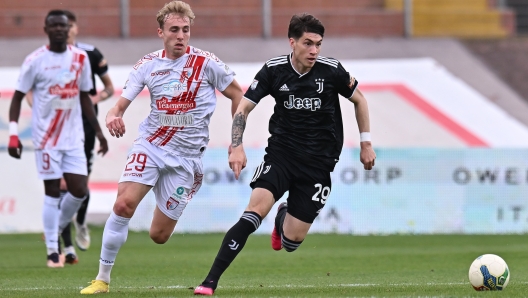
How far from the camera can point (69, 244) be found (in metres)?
10.6

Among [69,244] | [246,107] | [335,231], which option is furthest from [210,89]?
[335,231]

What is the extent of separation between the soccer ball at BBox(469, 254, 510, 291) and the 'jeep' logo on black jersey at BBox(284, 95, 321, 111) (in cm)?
171

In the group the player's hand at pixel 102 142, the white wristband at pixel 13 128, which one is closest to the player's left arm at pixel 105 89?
the player's hand at pixel 102 142

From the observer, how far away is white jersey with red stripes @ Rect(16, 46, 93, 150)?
1005 cm

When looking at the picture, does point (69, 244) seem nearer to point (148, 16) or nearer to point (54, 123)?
point (54, 123)

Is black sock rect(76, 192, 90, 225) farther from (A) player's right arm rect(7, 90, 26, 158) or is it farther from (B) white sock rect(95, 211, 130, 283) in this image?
(B) white sock rect(95, 211, 130, 283)

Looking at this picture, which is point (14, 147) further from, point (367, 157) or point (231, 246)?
point (367, 157)

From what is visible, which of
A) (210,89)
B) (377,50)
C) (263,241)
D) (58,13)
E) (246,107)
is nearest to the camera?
(246,107)

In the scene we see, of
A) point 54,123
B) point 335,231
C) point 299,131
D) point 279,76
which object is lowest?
point 335,231

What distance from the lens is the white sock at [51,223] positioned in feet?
32.3

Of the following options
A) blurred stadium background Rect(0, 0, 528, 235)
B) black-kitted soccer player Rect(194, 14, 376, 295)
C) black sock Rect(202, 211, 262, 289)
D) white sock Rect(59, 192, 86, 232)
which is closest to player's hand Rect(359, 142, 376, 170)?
black-kitted soccer player Rect(194, 14, 376, 295)

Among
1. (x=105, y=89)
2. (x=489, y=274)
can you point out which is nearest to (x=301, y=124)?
(x=489, y=274)

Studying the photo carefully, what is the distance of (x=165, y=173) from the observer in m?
7.61

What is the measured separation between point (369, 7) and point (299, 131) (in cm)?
1262
